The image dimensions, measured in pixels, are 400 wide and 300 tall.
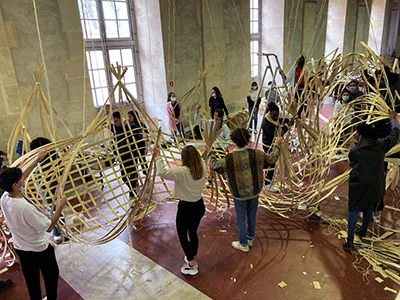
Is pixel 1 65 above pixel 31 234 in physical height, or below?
above

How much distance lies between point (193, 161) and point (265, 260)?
1.18 meters

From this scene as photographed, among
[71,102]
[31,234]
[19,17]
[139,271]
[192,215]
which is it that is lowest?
[139,271]

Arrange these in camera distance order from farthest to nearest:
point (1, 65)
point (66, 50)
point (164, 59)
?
point (164, 59) → point (66, 50) → point (1, 65)

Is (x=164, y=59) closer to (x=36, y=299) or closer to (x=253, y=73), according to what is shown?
(x=253, y=73)

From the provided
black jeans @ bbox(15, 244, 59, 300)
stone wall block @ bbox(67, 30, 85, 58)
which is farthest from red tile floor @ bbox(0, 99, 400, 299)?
stone wall block @ bbox(67, 30, 85, 58)

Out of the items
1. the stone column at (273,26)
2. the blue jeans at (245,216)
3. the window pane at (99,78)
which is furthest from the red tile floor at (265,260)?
the stone column at (273,26)

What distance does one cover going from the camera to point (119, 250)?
9.77ft

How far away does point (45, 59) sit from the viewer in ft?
14.7

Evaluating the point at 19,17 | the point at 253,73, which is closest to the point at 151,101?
the point at 19,17

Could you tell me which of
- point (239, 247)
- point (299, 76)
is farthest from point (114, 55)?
point (239, 247)

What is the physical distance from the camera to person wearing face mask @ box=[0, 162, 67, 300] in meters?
1.83

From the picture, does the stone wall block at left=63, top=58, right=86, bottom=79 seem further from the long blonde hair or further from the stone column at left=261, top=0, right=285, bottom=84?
the stone column at left=261, top=0, right=285, bottom=84

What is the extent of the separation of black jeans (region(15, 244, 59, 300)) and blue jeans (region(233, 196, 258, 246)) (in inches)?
58.5

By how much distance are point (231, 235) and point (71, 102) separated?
331 cm
